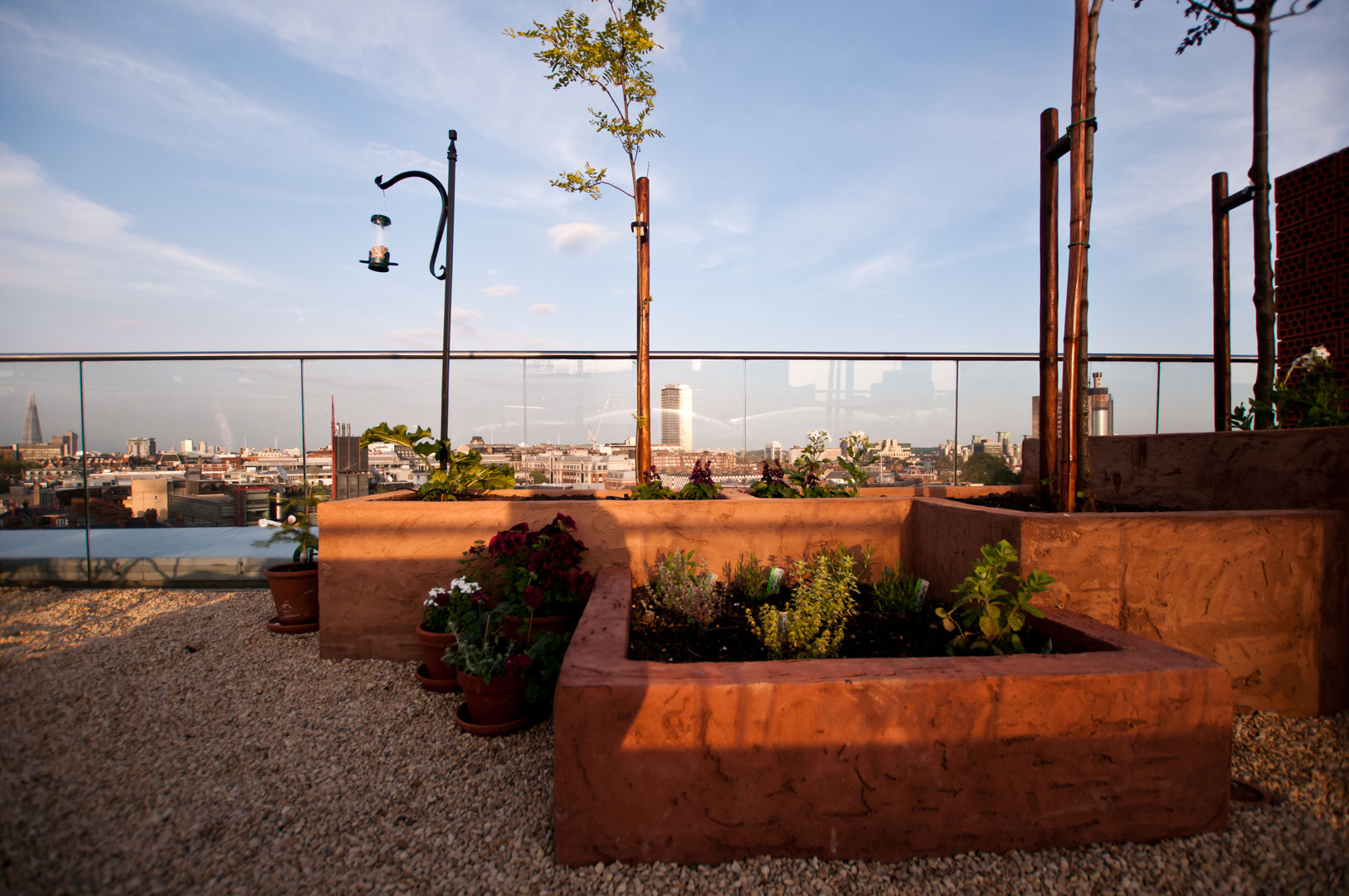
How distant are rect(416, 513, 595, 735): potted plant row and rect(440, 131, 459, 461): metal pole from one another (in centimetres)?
154

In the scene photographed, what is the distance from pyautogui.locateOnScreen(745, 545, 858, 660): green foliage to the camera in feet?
6.01

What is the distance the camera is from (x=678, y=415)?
175 inches

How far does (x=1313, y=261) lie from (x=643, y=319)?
14.7 feet

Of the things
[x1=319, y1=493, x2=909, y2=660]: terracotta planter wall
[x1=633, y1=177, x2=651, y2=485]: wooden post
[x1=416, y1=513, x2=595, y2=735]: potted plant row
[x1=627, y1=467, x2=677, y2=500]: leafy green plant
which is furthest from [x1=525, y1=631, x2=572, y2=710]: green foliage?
[x1=633, y1=177, x2=651, y2=485]: wooden post

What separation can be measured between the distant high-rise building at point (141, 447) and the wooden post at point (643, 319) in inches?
174

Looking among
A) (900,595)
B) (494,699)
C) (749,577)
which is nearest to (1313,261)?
(900,595)

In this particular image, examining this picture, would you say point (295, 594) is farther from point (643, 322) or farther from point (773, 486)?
point (773, 486)

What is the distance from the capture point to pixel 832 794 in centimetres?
128

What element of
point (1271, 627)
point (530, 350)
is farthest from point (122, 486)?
point (1271, 627)

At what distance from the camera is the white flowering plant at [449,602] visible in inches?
91.4

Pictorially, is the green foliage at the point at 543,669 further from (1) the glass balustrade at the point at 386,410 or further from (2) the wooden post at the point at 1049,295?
(2) the wooden post at the point at 1049,295

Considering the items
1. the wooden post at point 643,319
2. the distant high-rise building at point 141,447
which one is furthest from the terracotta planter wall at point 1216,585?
the distant high-rise building at point 141,447

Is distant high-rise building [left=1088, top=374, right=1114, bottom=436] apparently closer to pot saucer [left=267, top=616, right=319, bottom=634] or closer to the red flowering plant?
the red flowering plant

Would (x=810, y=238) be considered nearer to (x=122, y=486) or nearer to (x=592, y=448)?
(x=592, y=448)
